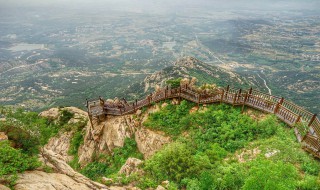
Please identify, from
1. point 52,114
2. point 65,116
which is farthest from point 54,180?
point 52,114

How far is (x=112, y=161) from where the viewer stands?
2181cm

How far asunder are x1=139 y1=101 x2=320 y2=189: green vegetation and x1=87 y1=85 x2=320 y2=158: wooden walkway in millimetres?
670

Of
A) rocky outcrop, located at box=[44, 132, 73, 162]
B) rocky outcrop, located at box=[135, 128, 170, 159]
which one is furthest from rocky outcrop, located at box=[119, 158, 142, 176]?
rocky outcrop, located at box=[44, 132, 73, 162]

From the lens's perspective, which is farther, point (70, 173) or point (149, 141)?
point (149, 141)

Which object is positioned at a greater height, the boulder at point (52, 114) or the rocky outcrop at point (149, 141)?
the rocky outcrop at point (149, 141)

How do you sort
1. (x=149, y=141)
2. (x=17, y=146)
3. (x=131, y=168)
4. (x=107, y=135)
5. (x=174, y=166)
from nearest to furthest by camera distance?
(x=17, y=146)
(x=174, y=166)
(x=131, y=168)
(x=149, y=141)
(x=107, y=135)

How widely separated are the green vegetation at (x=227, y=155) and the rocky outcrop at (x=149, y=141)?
2.26 feet

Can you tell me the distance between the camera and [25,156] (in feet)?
37.2

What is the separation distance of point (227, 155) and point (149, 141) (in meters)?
7.44

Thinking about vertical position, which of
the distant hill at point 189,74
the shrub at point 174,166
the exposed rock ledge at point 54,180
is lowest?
the distant hill at point 189,74

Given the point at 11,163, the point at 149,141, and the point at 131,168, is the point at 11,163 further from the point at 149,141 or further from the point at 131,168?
the point at 149,141

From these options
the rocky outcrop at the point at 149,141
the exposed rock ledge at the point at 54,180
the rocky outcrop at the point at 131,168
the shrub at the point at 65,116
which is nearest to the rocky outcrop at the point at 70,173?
the exposed rock ledge at the point at 54,180

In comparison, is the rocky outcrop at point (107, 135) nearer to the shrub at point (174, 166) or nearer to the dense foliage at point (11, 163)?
the shrub at point (174, 166)

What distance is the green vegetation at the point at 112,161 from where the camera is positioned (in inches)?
826
